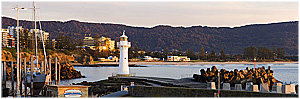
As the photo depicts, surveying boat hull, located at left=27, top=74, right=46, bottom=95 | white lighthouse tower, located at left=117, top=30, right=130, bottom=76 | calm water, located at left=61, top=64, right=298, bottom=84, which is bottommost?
calm water, located at left=61, top=64, right=298, bottom=84

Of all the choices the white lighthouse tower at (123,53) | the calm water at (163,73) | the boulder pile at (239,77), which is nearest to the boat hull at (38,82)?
the white lighthouse tower at (123,53)

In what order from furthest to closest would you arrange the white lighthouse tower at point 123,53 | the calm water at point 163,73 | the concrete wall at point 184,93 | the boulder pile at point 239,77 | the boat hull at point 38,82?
the calm water at point 163,73 < the white lighthouse tower at point 123,53 < the boat hull at point 38,82 < the boulder pile at point 239,77 < the concrete wall at point 184,93

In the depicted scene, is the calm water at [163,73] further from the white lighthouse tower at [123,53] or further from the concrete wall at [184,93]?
the concrete wall at [184,93]

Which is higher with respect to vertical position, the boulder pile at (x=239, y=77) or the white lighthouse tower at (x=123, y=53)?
the white lighthouse tower at (x=123, y=53)

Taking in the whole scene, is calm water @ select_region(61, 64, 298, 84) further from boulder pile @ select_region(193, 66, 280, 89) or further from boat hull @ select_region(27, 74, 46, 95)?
boulder pile @ select_region(193, 66, 280, 89)

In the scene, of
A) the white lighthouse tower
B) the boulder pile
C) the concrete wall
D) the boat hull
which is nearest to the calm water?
the white lighthouse tower

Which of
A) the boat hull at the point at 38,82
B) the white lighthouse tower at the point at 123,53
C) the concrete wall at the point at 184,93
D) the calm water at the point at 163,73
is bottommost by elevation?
the calm water at the point at 163,73

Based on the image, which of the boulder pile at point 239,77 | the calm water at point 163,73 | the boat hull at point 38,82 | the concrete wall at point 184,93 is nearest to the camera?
the concrete wall at point 184,93

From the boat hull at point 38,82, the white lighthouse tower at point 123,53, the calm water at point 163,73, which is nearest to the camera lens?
the boat hull at point 38,82

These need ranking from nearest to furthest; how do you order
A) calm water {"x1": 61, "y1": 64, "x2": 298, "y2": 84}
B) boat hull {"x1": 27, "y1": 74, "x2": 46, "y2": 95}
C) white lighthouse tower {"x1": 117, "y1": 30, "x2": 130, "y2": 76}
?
boat hull {"x1": 27, "y1": 74, "x2": 46, "y2": 95}, white lighthouse tower {"x1": 117, "y1": 30, "x2": 130, "y2": 76}, calm water {"x1": 61, "y1": 64, "x2": 298, "y2": 84}

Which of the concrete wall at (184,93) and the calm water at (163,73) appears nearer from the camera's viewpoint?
the concrete wall at (184,93)

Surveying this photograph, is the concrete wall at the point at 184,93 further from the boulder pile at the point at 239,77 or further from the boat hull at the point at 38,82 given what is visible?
the boat hull at the point at 38,82

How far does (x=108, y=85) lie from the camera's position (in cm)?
3475

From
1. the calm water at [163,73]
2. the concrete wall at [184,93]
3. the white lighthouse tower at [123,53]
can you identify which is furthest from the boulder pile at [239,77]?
the calm water at [163,73]
